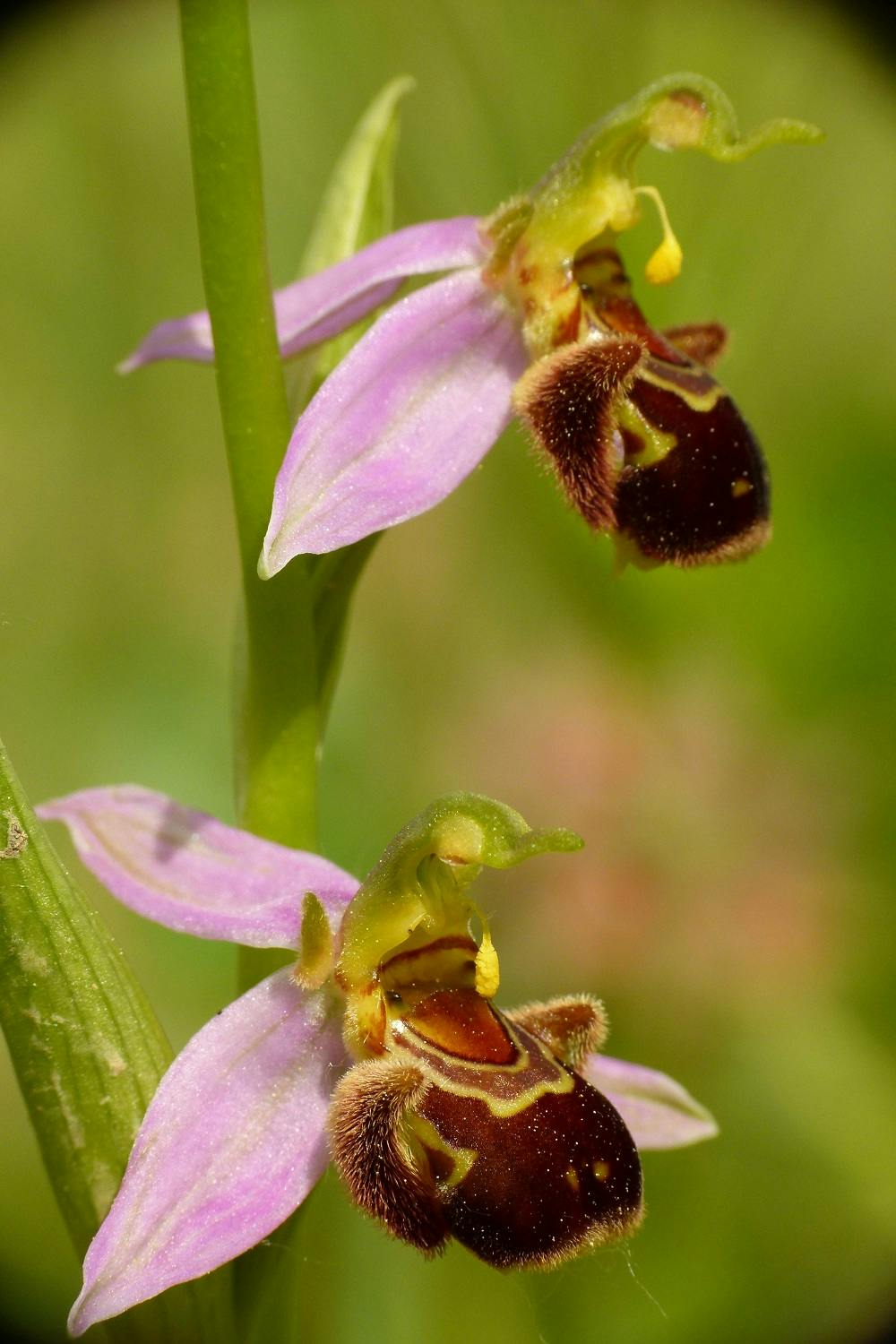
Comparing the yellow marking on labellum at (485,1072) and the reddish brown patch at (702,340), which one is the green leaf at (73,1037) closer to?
the yellow marking on labellum at (485,1072)

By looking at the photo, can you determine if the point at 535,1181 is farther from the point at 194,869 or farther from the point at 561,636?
the point at 561,636

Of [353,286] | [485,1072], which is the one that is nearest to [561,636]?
[353,286]

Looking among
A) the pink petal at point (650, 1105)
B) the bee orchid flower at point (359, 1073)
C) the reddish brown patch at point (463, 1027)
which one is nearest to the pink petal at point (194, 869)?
the bee orchid flower at point (359, 1073)

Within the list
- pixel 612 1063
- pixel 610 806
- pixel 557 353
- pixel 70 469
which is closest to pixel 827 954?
pixel 610 806

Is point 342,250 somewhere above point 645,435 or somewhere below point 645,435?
above

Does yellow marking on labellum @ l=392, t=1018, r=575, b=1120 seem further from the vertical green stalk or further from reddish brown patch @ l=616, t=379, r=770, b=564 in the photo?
reddish brown patch @ l=616, t=379, r=770, b=564

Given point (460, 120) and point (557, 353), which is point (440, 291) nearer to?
point (557, 353)

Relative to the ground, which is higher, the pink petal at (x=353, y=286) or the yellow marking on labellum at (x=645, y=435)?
the pink petal at (x=353, y=286)
